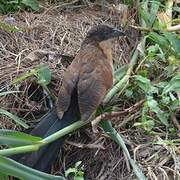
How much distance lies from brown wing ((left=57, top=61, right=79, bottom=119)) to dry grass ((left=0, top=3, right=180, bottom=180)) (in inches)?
11.6

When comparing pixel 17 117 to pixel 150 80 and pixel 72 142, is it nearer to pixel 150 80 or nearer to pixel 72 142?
pixel 72 142

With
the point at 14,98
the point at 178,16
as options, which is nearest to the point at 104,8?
the point at 178,16

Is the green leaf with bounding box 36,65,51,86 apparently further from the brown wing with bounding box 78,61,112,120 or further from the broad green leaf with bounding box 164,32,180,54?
the broad green leaf with bounding box 164,32,180,54

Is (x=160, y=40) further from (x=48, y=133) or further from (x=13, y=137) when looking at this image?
(x=13, y=137)

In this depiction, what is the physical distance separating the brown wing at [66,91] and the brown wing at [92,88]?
0.05 m

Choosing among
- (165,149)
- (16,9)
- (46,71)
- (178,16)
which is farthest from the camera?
(16,9)

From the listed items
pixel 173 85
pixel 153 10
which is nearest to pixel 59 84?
pixel 173 85

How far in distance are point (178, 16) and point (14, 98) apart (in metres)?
1.59

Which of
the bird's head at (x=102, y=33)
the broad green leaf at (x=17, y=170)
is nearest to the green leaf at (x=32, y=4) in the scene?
the bird's head at (x=102, y=33)

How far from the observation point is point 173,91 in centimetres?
419

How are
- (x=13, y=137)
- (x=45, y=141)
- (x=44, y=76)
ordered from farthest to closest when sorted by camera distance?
(x=44, y=76), (x=45, y=141), (x=13, y=137)

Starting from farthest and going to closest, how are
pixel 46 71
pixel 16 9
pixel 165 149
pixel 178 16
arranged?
pixel 16 9 → pixel 178 16 → pixel 46 71 → pixel 165 149

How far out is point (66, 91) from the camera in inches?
151

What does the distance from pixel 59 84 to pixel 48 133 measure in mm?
604
